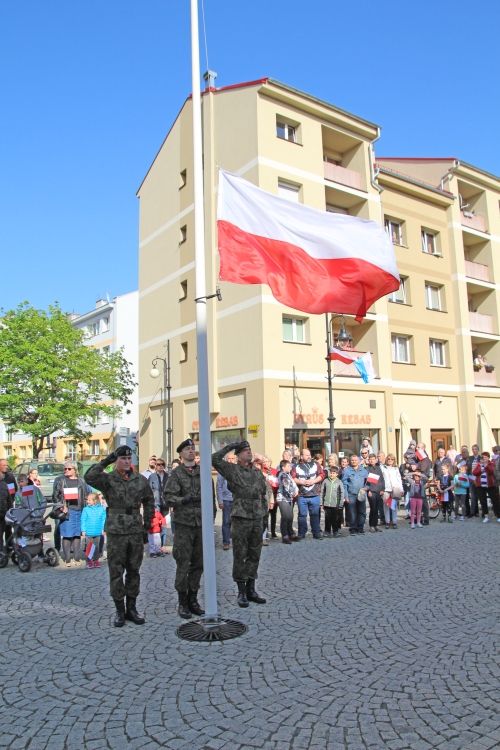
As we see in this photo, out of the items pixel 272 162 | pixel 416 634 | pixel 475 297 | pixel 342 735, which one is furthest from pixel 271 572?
pixel 475 297

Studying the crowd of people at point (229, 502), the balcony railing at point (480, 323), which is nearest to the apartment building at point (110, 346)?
the balcony railing at point (480, 323)

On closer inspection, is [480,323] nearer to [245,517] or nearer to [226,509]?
[226,509]

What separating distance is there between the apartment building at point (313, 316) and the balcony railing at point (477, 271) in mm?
68

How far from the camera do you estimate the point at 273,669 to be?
4820 millimetres

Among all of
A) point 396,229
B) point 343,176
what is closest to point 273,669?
point 343,176

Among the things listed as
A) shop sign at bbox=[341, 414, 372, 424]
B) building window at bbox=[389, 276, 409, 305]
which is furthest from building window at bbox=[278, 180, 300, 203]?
shop sign at bbox=[341, 414, 372, 424]

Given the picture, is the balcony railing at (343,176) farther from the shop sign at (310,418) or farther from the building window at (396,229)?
the shop sign at (310,418)

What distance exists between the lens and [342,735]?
3.69 m

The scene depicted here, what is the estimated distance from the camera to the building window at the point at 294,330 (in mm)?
23484

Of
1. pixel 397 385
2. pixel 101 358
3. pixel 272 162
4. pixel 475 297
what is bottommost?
pixel 397 385

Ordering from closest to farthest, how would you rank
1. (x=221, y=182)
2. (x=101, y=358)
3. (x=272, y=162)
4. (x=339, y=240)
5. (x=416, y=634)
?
(x=416, y=634)
(x=221, y=182)
(x=339, y=240)
(x=272, y=162)
(x=101, y=358)

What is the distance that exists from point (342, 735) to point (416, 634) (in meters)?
2.21

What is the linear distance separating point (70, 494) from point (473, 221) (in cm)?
2933

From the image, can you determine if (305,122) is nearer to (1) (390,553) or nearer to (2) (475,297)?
(2) (475,297)
